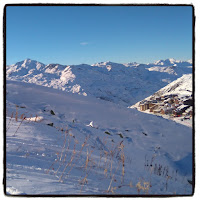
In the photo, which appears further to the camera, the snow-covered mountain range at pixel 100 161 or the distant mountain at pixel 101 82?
the distant mountain at pixel 101 82

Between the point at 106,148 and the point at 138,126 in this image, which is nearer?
the point at 106,148

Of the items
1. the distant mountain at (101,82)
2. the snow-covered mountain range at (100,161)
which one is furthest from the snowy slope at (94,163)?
the distant mountain at (101,82)

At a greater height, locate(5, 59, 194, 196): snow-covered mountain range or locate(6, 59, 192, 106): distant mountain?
locate(6, 59, 192, 106): distant mountain

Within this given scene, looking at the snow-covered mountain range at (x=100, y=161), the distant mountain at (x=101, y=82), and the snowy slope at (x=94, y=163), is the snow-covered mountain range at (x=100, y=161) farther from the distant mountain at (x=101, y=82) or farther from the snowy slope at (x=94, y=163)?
the distant mountain at (x=101, y=82)

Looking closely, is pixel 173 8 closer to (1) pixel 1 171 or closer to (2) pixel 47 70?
(1) pixel 1 171

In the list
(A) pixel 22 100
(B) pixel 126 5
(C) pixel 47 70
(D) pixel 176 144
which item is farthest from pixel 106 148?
(C) pixel 47 70

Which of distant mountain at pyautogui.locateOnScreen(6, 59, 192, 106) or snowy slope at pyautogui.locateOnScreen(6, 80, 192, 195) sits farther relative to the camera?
distant mountain at pyautogui.locateOnScreen(6, 59, 192, 106)

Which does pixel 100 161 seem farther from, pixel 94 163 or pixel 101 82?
pixel 101 82

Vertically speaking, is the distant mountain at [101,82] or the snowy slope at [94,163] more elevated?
the distant mountain at [101,82]

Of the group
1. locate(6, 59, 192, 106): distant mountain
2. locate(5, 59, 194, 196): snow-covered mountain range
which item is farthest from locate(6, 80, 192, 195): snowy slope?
locate(6, 59, 192, 106): distant mountain

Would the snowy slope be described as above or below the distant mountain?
below

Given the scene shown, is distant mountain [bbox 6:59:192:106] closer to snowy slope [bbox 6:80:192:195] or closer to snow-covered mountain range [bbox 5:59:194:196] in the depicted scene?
snow-covered mountain range [bbox 5:59:194:196]
